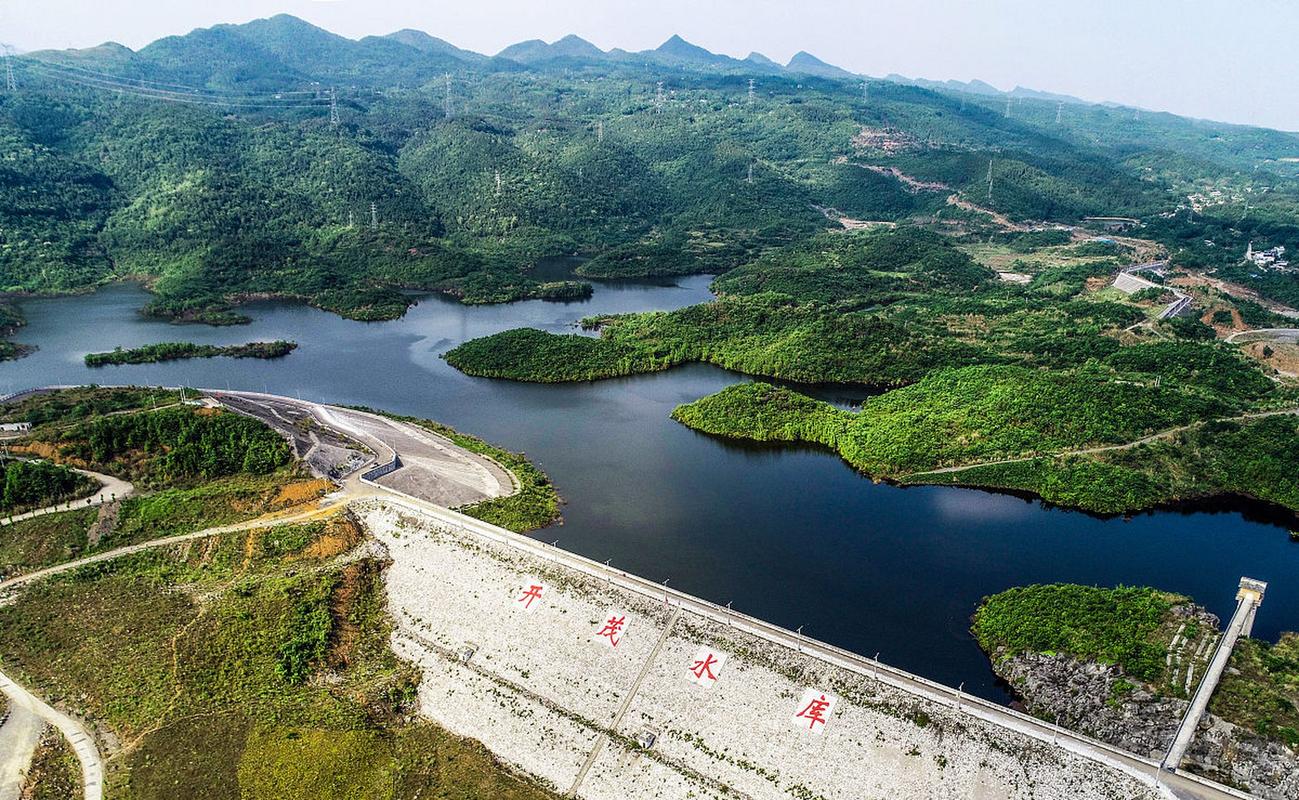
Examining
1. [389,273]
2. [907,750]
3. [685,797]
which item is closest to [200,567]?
[685,797]

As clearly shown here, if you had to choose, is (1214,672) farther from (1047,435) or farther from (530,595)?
(530,595)

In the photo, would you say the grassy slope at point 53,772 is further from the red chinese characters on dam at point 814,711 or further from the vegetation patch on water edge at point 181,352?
the vegetation patch on water edge at point 181,352

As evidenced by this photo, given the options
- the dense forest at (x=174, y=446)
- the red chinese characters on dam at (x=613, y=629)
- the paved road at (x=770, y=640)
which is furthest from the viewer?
the dense forest at (x=174, y=446)

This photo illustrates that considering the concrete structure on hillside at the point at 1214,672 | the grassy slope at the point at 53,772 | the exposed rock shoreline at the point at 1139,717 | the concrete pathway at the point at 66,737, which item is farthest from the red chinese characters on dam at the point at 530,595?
the concrete structure on hillside at the point at 1214,672

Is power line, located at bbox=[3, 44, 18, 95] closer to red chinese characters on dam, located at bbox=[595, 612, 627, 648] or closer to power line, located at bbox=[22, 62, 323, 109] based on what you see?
power line, located at bbox=[22, 62, 323, 109]

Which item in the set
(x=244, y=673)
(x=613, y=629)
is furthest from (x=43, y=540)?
(x=613, y=629)

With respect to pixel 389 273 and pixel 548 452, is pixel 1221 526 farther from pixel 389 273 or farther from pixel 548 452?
pixel 389 273

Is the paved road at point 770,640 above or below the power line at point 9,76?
below
